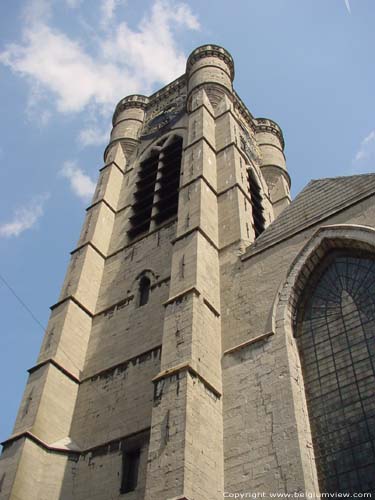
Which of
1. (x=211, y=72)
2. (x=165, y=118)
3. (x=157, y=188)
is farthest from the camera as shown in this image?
(x=165, y=118)

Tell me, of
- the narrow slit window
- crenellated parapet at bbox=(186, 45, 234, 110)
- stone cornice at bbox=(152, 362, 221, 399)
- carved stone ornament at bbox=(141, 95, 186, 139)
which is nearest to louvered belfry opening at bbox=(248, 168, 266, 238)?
crenellated parapet at bbox=(186, 45, 234, 110)

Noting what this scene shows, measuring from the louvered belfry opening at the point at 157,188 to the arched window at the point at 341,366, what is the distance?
21.4 ft

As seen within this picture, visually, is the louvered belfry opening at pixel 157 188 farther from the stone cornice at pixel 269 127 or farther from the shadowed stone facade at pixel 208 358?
the stone cornice at pixel 269 127

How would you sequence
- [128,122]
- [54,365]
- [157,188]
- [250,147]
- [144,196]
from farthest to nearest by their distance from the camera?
[128,122] < [250,147] < [144,196] < [157,188] < [54,365]

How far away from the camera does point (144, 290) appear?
1322 cm

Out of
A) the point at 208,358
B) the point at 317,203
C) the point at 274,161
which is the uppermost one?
the point at 274,161

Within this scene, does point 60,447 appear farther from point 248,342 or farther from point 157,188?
point 157,188

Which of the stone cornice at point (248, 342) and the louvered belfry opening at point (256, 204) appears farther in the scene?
the louvered belfry opening at point (256, 204)

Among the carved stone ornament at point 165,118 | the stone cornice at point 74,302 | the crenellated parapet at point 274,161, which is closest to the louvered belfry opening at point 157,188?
the carved stone ornament at point 165,118

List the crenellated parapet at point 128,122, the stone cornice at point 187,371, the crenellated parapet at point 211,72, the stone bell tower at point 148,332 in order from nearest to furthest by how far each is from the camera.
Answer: the stone bell tower at point 148,332 → the stone cornice at point 187,371 → the crenellated parapet at point 211,72 → the crenellated parapet at point 128,122

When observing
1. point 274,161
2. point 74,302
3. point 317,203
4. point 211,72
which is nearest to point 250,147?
point 274,161

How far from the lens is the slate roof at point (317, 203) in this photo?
1068cm

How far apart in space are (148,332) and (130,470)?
302 centimetres

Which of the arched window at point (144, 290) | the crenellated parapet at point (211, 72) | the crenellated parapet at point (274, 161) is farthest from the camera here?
the crenellated parapet at point (274, 161)
